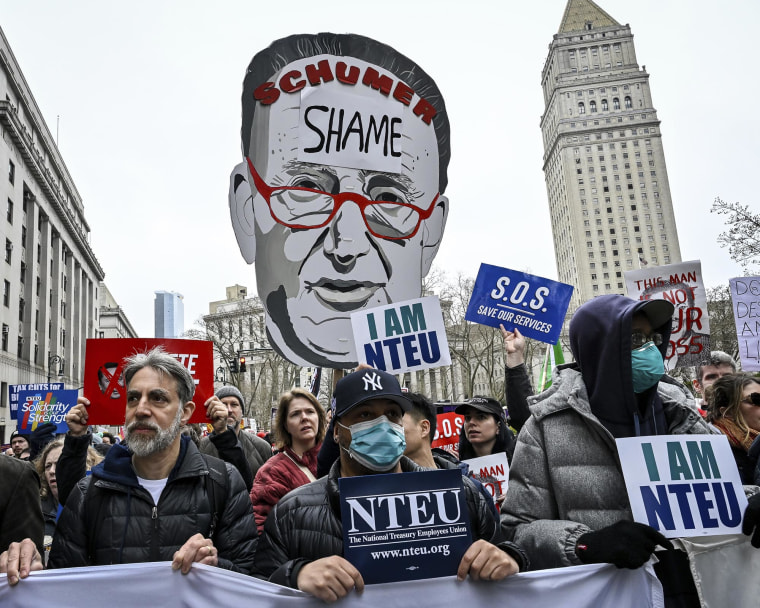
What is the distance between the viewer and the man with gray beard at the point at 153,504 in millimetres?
2633

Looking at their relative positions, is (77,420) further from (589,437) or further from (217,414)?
(589,437)

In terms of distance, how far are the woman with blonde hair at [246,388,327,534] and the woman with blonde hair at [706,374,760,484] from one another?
7.74ft

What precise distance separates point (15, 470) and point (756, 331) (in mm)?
6401

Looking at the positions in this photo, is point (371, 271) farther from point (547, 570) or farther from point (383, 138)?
point (547, 570)

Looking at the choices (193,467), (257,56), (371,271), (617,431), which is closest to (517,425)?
(371,271)

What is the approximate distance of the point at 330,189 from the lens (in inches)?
206

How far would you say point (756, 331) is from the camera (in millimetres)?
6496

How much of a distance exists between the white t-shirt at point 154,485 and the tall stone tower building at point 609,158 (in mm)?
119409

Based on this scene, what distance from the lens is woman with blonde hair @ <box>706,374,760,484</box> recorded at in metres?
3.74

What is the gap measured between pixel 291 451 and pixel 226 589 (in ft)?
5.68

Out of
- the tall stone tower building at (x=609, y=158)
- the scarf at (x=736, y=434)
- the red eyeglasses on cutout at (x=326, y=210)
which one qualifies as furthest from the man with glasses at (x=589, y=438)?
the tall stone tower building at (x=609, y=158)

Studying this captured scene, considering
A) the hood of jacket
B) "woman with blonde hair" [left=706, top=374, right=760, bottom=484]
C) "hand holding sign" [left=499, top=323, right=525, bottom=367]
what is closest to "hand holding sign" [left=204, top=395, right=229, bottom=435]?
"hand holding sign" [left=499, top=323, right=525, bottom=367]

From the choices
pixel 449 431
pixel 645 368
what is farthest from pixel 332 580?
pixel 449 431

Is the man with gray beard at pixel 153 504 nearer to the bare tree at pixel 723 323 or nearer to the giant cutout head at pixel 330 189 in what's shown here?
the giant cutout head at pixel 330 189
